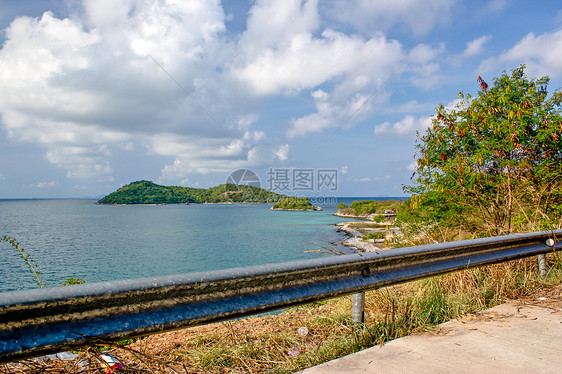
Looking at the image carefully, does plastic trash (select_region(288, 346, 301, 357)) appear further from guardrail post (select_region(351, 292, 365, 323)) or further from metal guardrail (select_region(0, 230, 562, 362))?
metal guardrail (select_region(0, 230, 562, 362))

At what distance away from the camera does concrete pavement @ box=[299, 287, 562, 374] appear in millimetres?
2473

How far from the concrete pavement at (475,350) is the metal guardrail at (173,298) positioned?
18.7 inches

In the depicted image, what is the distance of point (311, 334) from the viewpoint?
3553 mm

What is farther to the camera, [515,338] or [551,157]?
[551,157]

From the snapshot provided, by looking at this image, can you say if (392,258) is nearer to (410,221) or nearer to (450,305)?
(450,305)

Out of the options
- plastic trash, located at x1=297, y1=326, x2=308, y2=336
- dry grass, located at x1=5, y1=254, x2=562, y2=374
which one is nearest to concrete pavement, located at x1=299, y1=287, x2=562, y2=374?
dry grass, located at x1=5, y1=254, x2=562, y2=374

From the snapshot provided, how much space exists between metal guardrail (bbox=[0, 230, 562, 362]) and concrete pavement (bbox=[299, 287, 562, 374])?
18.7 inches

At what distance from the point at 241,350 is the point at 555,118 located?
12.1 metres

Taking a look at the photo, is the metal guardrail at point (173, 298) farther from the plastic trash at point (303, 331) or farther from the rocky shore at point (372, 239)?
the plastic trash at point (303, 331)

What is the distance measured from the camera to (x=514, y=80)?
44.4 feet

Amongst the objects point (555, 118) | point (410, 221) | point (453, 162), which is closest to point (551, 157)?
point (555, 118)

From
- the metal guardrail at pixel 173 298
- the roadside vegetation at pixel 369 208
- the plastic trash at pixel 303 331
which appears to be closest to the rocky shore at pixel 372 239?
the metal guardrail at pixel 173 298

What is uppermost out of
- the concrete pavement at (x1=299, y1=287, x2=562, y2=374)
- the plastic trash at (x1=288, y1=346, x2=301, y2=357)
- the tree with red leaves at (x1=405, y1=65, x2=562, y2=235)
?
the tree with red leaves at (x1=405, y1=65, x2=562, y2=235)

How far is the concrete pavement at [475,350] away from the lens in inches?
97.3
